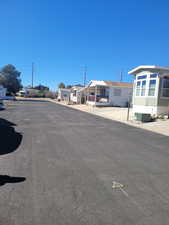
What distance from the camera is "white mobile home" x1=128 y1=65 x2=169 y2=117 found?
589 inches

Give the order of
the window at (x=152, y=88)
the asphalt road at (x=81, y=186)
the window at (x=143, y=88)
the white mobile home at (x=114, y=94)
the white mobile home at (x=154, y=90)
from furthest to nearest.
Result: the white mobile home at (x=114, y=94), the window at (x=143, y=88), the window at (x=152, y=88), the white mobile home at (x=154, y=90), the asphalt road at (x=81, y=186)

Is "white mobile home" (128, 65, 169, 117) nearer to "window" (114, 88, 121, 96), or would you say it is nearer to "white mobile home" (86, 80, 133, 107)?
"white mobile home" (86, 80, 133, 107)

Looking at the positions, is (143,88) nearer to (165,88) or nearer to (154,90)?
(154,90)

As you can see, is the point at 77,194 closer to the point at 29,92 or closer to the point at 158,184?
the point at 158,184

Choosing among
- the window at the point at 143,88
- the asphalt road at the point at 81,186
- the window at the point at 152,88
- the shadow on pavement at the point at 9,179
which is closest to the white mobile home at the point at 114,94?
the window at the point at 143,88

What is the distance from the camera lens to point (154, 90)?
15305mm

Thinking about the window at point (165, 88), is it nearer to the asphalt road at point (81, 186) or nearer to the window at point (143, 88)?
the window at point (143, 88)

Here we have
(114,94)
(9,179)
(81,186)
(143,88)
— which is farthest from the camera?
(114,94)

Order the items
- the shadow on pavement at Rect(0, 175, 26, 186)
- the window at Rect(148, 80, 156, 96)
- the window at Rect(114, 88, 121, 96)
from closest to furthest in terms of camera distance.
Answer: the shadow on pavement at Rect(0, 175, 26, 186) < the window at Rect(148, 80, 156, 96) < the window at Rect(114, 88, 121, 96)

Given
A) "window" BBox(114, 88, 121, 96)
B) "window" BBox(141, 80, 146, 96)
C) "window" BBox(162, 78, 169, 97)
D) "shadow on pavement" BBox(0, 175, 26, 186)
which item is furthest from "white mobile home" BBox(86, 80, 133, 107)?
"shadow on pavement" BBox(0, 175, 26, 186)

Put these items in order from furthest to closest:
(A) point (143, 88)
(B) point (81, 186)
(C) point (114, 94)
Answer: (C) point (114, 94)
(A) point (143, 88)
(B) point (81, 186)

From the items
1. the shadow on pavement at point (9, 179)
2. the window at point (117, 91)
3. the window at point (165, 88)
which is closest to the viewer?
the shadow on pavement at point (9, 179)

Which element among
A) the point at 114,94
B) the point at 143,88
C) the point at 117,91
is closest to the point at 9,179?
the point at 143,88

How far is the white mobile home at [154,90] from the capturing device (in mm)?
14969
